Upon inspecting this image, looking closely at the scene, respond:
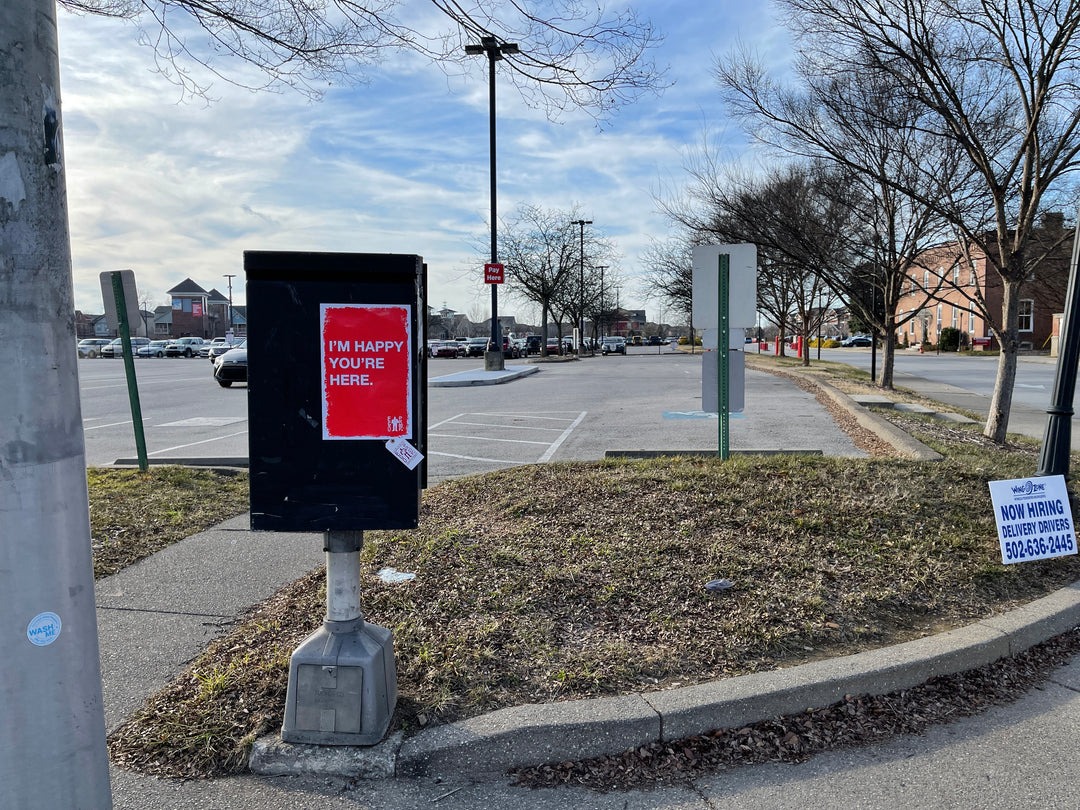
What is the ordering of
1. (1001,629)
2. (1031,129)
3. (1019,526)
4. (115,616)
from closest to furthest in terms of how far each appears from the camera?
(1001,629), (115,616), (1019,526), (1031,129)

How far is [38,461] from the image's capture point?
197 cm

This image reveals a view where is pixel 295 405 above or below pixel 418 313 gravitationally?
below

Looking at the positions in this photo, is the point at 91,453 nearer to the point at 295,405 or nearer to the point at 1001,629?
the point at 295,405

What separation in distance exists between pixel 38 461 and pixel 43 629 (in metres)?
0.44

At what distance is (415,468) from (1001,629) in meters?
3.17

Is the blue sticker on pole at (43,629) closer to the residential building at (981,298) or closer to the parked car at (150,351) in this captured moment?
the residential building at (981,298)

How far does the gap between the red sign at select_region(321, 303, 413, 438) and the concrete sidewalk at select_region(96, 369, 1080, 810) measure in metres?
1.26

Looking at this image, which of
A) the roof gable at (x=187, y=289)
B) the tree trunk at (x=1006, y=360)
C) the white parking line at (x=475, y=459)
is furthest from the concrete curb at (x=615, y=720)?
the roof gable at (x=187, y=289)

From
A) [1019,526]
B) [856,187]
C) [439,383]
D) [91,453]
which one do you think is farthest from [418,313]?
[439,383]

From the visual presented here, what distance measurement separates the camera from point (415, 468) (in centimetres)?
307

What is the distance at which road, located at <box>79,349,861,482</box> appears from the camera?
33.1 feet

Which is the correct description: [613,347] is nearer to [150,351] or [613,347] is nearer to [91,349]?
[150,351]

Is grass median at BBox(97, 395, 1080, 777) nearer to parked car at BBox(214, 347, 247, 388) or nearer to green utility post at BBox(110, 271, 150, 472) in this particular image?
green utility post at BBox(110, 271, 150, 472)

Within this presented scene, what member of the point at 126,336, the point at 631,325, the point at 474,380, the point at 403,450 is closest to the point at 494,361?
the point at 474,380
